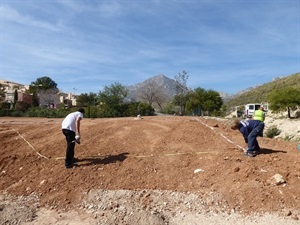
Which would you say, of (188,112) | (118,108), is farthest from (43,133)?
(188,112)

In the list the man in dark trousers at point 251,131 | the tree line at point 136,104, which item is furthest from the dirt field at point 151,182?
the tree line at point 136,104

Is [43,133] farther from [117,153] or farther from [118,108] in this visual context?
[118,108]

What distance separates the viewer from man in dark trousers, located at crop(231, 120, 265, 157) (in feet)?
22.1

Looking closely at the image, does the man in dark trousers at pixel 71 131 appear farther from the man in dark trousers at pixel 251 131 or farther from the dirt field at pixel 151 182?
the man in dark trousers at pixel 251 131

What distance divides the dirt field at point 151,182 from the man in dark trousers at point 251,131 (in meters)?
0.22

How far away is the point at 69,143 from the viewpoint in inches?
267

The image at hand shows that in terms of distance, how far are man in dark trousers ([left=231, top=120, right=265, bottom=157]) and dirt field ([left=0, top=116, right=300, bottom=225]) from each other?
8.5 inches

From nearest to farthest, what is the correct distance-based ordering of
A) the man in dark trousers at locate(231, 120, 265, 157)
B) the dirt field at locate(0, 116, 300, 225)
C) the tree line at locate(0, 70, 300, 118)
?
1. the dirt field at locate(0, 116, 300, 225)
2. the man in dark trousers at locate(231, 120, 265, 157)
3. the tree line at locate(0, 70, 300, 118)

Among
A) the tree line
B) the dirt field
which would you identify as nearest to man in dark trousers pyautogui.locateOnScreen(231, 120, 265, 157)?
the dirt field

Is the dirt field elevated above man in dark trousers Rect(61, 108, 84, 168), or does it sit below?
below

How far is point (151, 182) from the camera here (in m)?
6.21

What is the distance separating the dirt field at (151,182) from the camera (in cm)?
521

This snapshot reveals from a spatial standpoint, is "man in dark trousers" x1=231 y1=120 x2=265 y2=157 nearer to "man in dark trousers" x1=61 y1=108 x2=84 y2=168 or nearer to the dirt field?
the dirt field

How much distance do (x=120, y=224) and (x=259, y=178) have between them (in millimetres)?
2640
